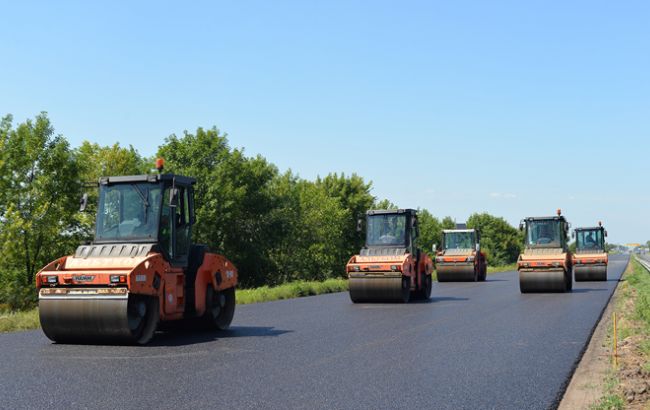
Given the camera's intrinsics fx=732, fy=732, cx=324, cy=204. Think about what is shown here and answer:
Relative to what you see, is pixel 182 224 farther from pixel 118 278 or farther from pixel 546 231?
pixel 546 231

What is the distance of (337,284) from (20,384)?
21.2m

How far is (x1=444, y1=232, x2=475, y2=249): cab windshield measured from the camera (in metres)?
34.9

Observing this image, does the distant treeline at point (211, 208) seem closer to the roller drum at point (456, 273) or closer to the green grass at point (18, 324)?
the roller drum at point (456, 273)

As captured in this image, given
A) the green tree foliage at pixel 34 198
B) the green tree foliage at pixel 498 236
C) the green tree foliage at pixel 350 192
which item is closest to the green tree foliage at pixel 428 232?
the green tree foliage at pixel 498 236

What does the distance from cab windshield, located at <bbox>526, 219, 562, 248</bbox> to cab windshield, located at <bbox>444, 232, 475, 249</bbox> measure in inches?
396

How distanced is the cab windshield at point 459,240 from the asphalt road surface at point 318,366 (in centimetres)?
1966

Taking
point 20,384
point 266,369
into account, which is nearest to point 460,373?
point 266,369

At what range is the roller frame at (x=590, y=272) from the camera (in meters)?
31.0

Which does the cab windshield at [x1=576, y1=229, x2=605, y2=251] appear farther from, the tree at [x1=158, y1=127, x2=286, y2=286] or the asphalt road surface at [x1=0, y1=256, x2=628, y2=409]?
the tree at [x1=158, y1=127, x2=286, y2=286]

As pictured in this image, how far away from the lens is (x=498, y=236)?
110m

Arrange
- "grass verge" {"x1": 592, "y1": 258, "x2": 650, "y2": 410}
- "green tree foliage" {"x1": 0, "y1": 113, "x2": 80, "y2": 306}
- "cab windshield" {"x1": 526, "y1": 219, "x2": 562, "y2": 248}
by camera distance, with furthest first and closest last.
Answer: "green tree foliage" {"x1": 0, "y1": 113, "x2": 80, "y2": 306}
"cab windshield" {"x1": 526, "y1": 219, "x2": 562, "y2": 248}
"grass verge" {"x1": 592, "y1": 258, "x2": 650, "y2": 410}

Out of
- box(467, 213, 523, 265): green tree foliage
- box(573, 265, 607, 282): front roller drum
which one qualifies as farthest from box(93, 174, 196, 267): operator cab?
box(467, 213, 523, 265): green tree foliage

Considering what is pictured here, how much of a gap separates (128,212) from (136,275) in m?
1.56

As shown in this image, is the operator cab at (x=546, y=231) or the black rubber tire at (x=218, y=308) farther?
the operator cab at (x=546, y=231)
